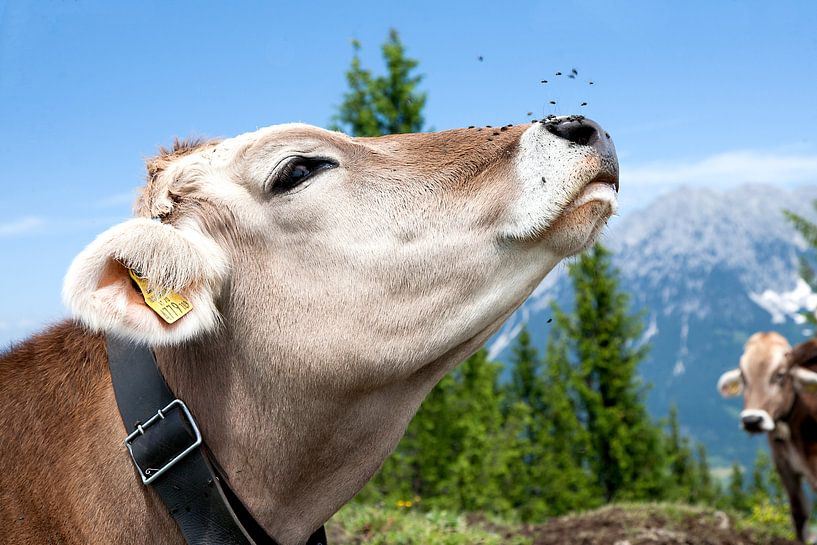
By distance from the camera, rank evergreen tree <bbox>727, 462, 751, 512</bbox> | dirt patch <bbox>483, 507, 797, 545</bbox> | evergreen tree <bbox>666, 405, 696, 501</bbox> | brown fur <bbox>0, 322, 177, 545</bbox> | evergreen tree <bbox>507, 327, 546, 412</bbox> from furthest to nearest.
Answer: evergreen tree <bbox>727, 462, 751, 512</bbox>, evergreen tree <bbox>666, 405, 696, 501</bbox>, evergreen tree <bbox>507, 327, 546, 412</bbox>, dirt patch <bbox>483, 507, 797, 545</bbox>, brown fur <bbox>0, 322, 177, 545</bbox>

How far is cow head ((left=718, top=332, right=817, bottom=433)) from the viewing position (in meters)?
10.8

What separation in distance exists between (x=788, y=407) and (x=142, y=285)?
10.9m

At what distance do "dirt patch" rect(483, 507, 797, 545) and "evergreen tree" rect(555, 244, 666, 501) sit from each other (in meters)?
18.2

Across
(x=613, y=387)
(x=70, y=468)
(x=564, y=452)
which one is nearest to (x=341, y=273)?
(x=70, y=468)

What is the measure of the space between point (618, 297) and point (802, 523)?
703 inches

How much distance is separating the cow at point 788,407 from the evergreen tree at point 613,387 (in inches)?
627

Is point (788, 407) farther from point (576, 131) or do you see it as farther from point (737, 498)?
point (737, 498)

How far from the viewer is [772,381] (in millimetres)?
11188

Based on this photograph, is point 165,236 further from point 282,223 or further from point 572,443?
point 572,443

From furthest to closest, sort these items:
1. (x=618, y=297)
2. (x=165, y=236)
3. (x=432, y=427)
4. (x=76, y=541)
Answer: (x=618, y=297) → (x=432, y=427) → (x=76, y=541) → (x=165, y=236)

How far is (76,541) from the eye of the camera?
2.45 metres

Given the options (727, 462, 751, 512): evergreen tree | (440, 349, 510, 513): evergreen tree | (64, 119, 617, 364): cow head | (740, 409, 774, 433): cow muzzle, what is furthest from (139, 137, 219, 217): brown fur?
(727, 462, 751, 512): evergreen tree

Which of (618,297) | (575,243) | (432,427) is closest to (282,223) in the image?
(575,243)

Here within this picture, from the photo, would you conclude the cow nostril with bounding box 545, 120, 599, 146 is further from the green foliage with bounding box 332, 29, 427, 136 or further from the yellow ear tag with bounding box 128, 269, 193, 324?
the green foliage with bounding box 332, 29, 427, 136
